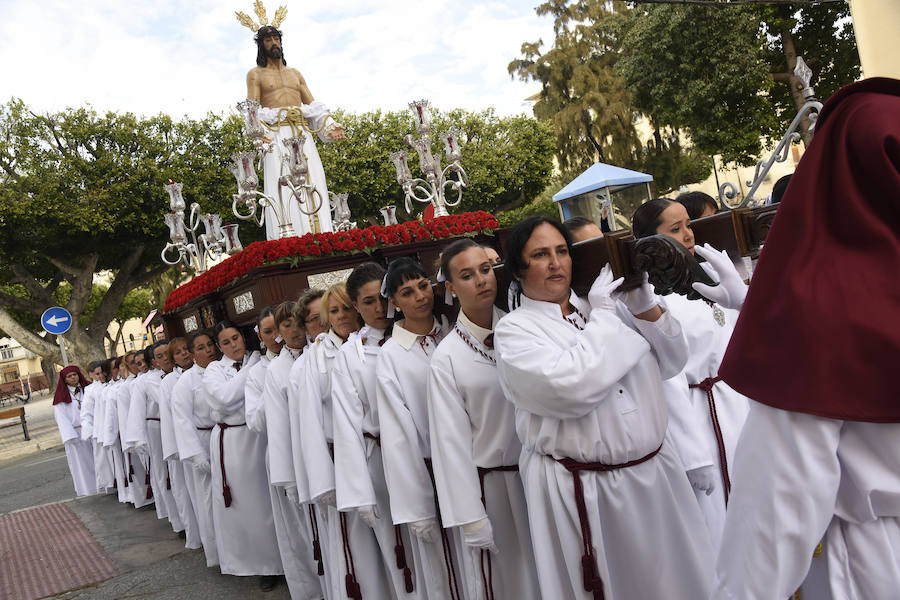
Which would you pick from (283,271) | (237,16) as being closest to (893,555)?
(283,271)

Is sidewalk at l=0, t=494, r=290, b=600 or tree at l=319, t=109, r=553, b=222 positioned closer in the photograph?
sidewalk at l=0, t=494, r=290, b=600

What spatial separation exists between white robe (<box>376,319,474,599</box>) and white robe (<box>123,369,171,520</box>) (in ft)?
17.9

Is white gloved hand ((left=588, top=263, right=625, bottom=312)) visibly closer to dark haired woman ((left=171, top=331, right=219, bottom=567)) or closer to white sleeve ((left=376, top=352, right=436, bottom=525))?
white sleeve ((left=376, top=352, right=436, bottom=525))

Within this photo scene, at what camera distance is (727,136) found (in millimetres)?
19719

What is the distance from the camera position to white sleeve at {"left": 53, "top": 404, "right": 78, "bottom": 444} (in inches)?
470

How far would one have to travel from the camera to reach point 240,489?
615cm

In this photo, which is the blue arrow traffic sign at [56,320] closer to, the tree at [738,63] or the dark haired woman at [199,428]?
the dark haired woman at [199,428]

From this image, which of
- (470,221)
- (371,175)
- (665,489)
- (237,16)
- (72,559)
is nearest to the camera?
(665,489)

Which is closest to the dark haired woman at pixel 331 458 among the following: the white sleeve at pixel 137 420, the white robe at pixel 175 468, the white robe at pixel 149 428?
the white robe at pixel 175 468

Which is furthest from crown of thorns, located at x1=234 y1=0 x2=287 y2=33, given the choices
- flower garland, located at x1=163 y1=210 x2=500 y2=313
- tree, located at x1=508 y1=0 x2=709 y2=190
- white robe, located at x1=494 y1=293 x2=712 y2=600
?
tree, located at x1=508 y1=0 x2=709 y2=190

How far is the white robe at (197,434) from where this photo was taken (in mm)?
6629

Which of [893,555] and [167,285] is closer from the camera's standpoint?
[893,555]

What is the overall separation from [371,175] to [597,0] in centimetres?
1448

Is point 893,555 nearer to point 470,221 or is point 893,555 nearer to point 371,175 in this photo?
point 470,221
